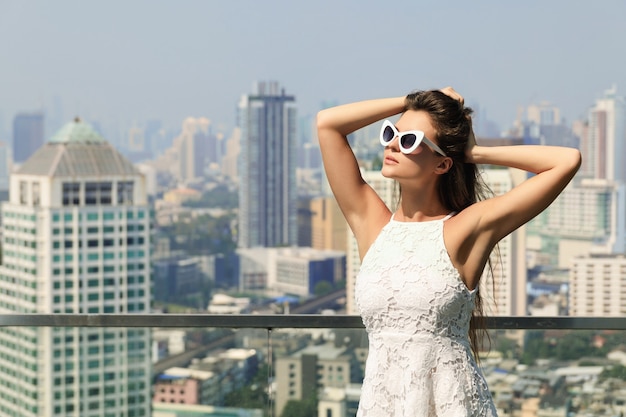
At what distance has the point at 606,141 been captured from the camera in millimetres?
56062

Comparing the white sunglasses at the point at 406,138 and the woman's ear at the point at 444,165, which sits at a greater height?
the white sunglasses at the point at 406,138

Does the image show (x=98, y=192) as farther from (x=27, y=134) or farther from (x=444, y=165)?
(x=444, y=165)

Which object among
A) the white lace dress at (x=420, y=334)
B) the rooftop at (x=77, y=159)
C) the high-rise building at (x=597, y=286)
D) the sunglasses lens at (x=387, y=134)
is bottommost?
the high-rise building at (x=597, y=286)

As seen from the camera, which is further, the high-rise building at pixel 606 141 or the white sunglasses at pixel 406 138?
the high-rise building at pixel 606 141

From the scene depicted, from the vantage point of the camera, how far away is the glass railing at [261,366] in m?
2.40

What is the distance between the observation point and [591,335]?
2.49 metres

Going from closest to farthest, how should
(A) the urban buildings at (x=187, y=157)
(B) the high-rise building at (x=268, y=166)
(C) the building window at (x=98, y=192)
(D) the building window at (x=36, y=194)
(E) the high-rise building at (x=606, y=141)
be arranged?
(C) the building window at (x=98, y=192) → (D) the building window at (x=36, y=194) → (E) the high-rise building at (x=606, y=141) → (B) the high-rise building at (x=268, y=166) → (A) the urban buildings at (x=187, y=157)

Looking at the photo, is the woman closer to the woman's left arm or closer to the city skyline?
the woman's left arm

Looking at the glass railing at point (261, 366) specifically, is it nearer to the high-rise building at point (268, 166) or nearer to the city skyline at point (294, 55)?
the high-rise building at point (268, 166)

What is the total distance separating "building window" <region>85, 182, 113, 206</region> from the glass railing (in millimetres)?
44884

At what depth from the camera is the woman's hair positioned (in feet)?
4.85

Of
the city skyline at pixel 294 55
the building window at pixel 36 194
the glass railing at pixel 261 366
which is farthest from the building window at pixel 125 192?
the glass railing at pixel 261 366

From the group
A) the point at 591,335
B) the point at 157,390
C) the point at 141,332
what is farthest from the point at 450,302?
the point at 157,390

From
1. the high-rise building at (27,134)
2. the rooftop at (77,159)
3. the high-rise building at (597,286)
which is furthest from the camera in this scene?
the high-rise building at (27,134)
